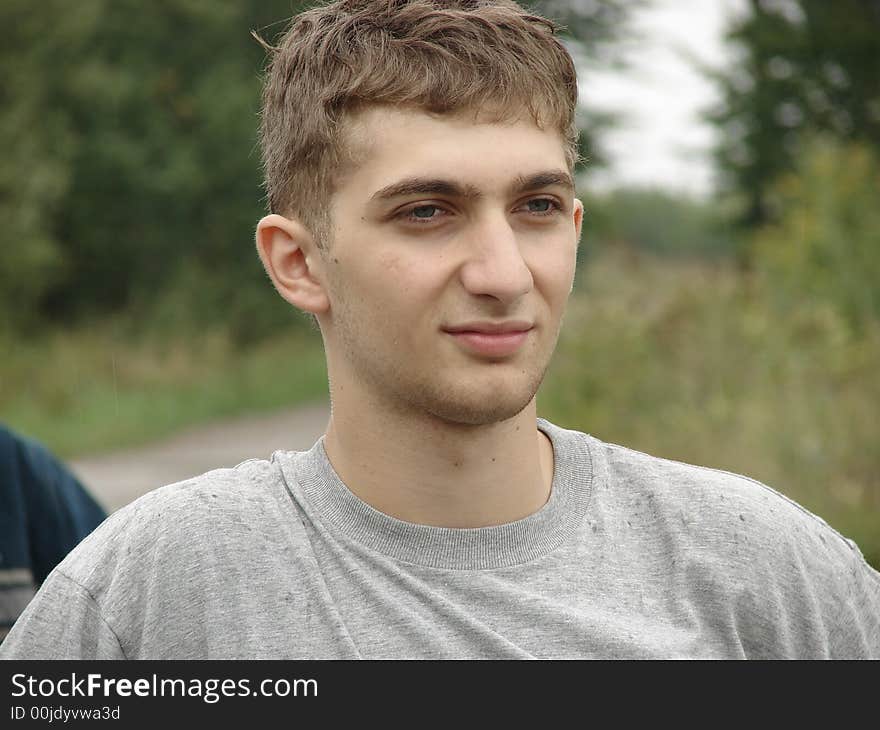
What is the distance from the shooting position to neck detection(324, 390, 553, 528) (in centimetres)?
243

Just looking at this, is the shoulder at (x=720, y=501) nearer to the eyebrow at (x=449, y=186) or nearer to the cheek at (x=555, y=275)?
the cheek at (x=555, y=275)

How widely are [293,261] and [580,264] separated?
8486mm

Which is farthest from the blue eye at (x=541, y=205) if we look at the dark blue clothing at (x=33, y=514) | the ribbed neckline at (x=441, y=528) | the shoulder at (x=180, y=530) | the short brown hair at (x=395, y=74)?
the dark blue clothing at (x=33, y=514)

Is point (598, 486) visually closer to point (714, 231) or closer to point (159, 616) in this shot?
point (159, 616)

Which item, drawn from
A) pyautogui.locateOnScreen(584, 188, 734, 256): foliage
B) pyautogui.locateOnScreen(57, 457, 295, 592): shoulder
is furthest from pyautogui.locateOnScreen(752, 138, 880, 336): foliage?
pyautogui.locateOnScreen(57, 457, 295, 592): shoulder

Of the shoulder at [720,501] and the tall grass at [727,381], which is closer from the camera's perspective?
the shoulder at [720,501]

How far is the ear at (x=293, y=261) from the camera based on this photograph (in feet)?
8.26

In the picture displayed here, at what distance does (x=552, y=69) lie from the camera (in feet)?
8.20

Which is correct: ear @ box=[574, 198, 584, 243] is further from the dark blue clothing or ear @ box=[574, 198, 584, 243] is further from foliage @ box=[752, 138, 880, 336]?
foliage @ box=[752, 138, 880, 336]

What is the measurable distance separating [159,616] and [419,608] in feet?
1.48

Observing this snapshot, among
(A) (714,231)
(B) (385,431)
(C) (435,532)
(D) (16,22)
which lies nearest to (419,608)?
(C) (435,532)

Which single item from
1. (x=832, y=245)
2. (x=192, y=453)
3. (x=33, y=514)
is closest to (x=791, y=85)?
(x=832, y=245)

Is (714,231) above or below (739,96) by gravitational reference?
below

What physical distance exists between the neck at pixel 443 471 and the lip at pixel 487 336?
19 cm
